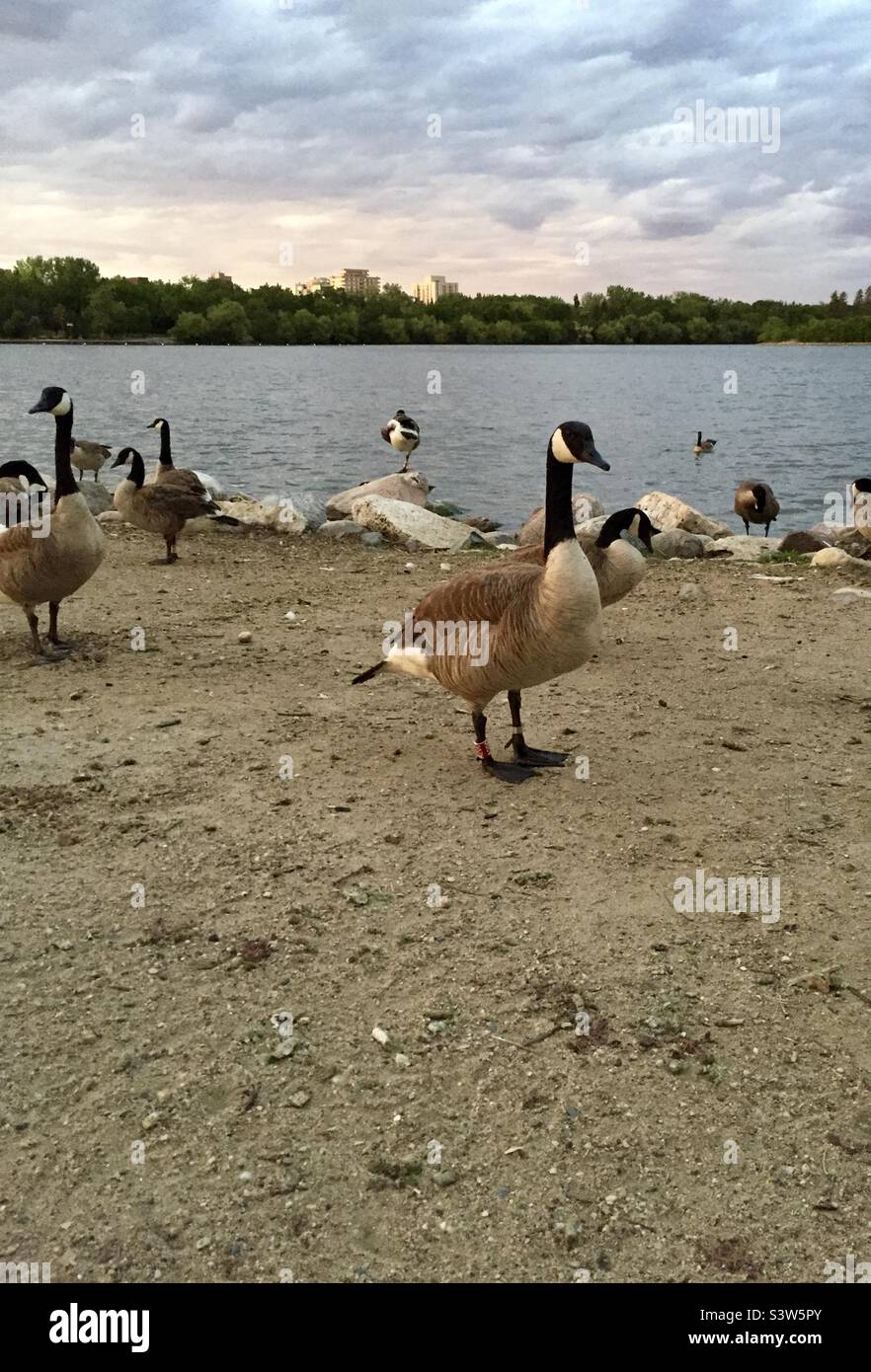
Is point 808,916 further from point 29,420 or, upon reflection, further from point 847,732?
point 29,420

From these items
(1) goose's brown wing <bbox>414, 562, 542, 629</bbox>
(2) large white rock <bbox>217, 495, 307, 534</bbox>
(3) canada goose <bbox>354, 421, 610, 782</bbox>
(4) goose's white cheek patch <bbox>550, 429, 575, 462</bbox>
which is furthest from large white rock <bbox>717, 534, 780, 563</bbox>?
(1) goose's brown wing <bbox>414, 562, 542, 629</bbox>

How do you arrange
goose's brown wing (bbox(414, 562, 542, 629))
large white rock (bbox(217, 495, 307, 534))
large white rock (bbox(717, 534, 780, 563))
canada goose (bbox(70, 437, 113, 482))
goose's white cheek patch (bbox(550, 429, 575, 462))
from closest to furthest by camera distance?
goose's brown wing (bbox(414, 562, 542, 629))
goose's white cheek patch (bbox(550, 429, 575, 462))
large white rock (bbox(717, 534, 780, 563))
large white rock (bbox(217, 495, 307, 534))
canada goose (bbox(70, 437, 113, 482))

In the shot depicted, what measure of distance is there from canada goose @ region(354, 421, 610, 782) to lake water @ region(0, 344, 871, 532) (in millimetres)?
14767

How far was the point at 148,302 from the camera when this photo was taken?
112 meters

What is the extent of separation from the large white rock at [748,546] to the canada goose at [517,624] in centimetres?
960

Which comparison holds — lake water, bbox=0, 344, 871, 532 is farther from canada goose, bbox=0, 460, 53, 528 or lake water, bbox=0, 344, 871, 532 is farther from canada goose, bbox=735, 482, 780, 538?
canada goose, bbox=0, 460, 53, 528

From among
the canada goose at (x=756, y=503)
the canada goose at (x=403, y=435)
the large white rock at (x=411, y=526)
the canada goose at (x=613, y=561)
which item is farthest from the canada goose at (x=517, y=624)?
the canada goose at (x=403, y=435)

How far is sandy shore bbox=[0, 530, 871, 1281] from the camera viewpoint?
329 cm

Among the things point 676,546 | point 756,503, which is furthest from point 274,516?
point 756,503

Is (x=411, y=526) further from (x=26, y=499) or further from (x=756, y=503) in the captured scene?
(x=756, y=503)

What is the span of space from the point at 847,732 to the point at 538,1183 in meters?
5.00

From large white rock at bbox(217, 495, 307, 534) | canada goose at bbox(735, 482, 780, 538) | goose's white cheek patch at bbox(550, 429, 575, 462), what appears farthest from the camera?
canada goose at bbox(735, 482, 780, 538)

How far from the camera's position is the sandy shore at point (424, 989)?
3.29m

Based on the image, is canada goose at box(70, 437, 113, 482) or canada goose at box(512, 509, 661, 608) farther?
canada goose at box(70, 437, 113, 482)
